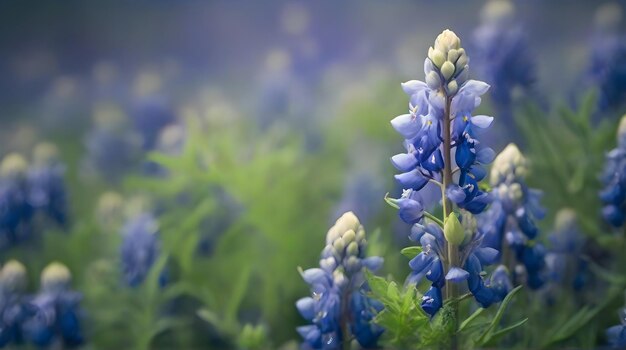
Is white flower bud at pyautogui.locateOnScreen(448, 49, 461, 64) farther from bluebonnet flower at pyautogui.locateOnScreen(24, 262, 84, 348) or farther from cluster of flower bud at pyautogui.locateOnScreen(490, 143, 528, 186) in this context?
bluebonnet flower at pyautogui.locateOnScreen(24, 262, 84, 348)

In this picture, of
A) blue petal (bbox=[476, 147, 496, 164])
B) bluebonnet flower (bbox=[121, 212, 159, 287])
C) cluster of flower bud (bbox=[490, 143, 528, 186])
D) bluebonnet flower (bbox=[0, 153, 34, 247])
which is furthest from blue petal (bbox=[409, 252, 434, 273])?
bluebonnet flower (bbox=[0, 153, 34, 247])

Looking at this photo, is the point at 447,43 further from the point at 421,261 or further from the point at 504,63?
the point at 504,63

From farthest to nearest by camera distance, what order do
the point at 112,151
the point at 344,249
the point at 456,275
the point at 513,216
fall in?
the point at 112,151, the point at 513,216, the point at 344,249, the point at 456,275

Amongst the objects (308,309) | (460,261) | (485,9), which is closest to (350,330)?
(308,309)

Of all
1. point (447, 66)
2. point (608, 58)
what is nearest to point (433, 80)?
point (447, 66)

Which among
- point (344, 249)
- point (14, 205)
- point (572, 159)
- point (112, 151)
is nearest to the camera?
point (344, 249)
